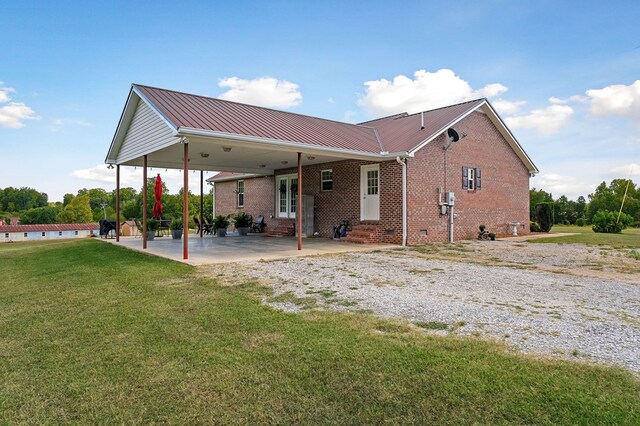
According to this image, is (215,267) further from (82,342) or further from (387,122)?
(387,122)

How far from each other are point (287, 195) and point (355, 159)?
194 inches

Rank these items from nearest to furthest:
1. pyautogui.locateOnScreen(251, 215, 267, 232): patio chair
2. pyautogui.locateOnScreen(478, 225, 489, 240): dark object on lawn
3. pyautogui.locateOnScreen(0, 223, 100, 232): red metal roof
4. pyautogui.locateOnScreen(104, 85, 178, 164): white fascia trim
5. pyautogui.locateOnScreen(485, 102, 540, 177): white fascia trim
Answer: pyautogui.locateOnScreen(104, 85, 178, 164): white fascia trim, pyautogui.locateOnScreen(478, 225, 489, 240): dark object on lawn, pyautogui.locateOnScreen(485, 102, 540, 177): white fascia trim, pyautogui.locateOnScreen(251, 215, 267, 232): patio chair, pyautogui.locateOnScreen(0, 223, 100, 232): red metal roof

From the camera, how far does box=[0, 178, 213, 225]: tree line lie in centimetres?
4863

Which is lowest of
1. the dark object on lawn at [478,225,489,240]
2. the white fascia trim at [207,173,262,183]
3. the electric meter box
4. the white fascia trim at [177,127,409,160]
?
the dark object on lawn at [478,225,489,240]

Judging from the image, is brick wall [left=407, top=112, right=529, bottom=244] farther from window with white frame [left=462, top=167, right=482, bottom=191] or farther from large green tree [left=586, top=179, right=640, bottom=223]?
large green tree [left=586, top=179, right=640, bottom=223]

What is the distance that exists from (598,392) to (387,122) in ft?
53.5

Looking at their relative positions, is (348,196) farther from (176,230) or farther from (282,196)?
(176,230)

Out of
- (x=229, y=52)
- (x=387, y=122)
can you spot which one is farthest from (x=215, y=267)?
(x=387, y=122)

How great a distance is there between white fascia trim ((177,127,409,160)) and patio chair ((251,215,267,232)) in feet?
26.1

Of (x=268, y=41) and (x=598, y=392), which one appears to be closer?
(x=598, y=392)

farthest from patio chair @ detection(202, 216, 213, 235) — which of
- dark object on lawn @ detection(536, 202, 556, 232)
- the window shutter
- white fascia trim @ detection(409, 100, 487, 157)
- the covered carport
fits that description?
dark object on lawn @ detection(536, 202, 556, 232)

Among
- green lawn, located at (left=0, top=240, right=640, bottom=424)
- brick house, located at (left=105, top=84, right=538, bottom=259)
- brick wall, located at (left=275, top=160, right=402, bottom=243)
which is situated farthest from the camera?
brick wall, located at (left=275, top=160, right=402, bottom=243)

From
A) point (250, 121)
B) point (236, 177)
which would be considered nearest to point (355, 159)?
point (250, 121)

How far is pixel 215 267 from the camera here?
339 inches
